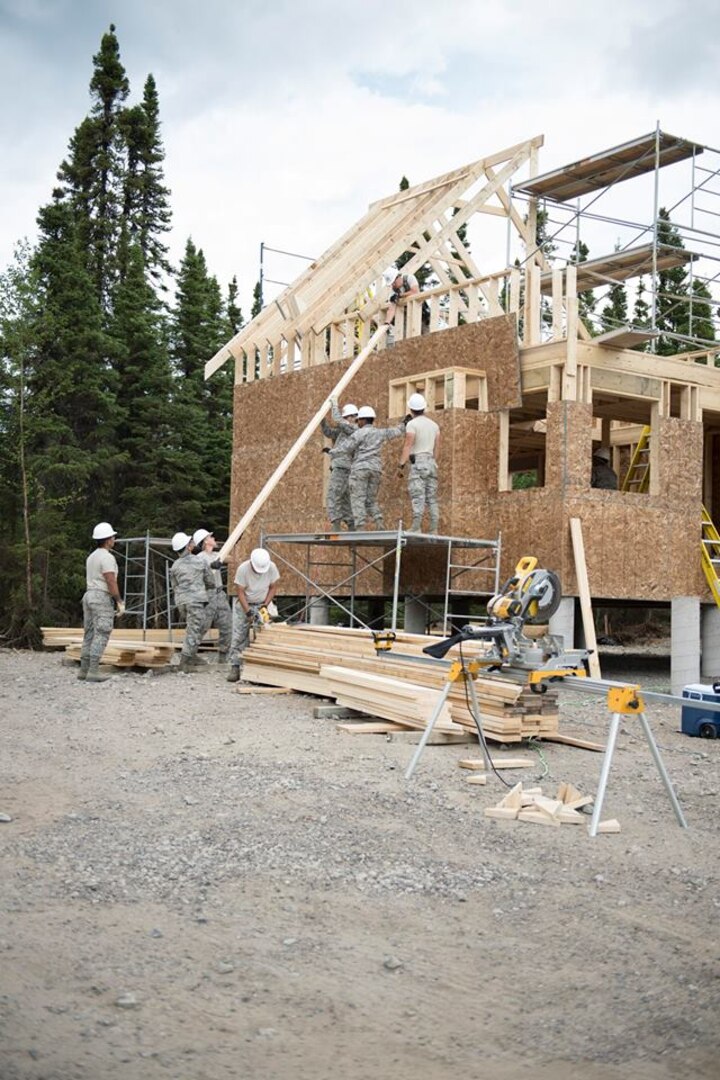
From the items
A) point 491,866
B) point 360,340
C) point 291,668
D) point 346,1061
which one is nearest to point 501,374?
point 360,340

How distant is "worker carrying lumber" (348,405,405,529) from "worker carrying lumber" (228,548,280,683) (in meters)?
1.84

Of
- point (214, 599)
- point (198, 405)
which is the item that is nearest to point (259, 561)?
point (214, 599)

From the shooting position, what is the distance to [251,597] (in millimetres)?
13266

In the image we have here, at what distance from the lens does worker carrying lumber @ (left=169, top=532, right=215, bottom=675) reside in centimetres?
1381

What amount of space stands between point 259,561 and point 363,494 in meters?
2.27

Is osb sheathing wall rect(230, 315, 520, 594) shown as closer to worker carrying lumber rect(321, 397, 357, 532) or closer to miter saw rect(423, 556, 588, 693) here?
worker carrying lumber rect(321, 397, 357, 532)

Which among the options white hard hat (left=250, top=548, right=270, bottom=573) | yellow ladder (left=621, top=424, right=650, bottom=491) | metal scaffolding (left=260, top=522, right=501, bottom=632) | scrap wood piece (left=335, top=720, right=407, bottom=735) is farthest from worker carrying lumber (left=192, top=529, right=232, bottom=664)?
yellow ladder (left=621, top=424, right=650, bottom=491)

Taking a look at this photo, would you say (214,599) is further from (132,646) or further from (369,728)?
(369,728)

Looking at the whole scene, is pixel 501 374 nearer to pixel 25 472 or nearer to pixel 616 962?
pixel 616 962

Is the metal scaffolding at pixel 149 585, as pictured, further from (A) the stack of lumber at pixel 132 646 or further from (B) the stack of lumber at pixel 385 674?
(B) the stack of lumber at pixel 385 674

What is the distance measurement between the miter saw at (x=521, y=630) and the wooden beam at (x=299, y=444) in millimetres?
7219

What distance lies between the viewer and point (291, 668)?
11.8 m

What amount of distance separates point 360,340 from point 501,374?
10.6 ft

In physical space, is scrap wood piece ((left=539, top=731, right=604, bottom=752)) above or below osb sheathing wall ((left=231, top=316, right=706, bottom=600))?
below
